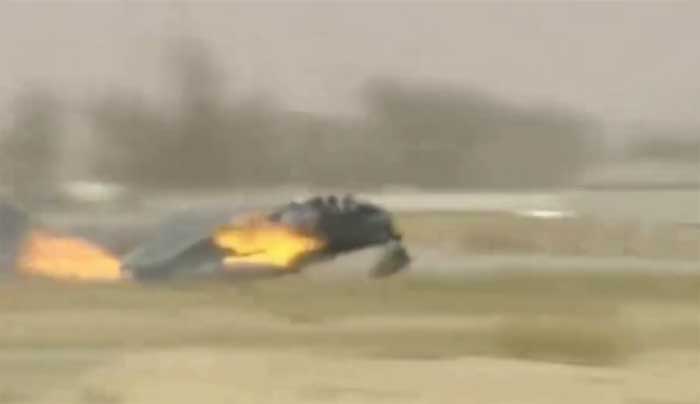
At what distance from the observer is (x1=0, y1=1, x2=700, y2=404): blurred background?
1.06m

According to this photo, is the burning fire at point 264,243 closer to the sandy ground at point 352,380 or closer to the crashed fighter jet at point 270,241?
the crashed fighter jet at point 270,241

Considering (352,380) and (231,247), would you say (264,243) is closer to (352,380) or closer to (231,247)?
(231,247)

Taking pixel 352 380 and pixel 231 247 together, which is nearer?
pixel 352 380

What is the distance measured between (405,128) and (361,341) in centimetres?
20

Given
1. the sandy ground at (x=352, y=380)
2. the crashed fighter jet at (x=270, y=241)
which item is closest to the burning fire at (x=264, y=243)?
the crashed fighter jet at (x=270, y=241)

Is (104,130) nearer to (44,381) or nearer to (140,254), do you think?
(140,254)

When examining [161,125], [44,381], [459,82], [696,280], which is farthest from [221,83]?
[696,280]

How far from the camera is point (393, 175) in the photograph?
110cm

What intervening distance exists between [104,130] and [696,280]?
47 centimetres

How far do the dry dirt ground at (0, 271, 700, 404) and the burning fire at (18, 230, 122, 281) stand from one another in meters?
0.02

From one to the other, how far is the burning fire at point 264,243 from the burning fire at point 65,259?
9cm

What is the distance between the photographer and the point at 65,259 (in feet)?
3.51

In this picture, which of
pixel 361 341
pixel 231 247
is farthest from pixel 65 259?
pixel 361 341

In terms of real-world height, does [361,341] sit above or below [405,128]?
below
